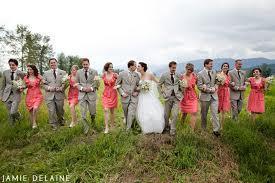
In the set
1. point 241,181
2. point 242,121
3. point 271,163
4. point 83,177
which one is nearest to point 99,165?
point 83,177

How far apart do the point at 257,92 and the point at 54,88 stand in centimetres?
717

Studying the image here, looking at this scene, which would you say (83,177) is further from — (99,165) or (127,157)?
(127,157)

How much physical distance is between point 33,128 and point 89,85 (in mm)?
2556

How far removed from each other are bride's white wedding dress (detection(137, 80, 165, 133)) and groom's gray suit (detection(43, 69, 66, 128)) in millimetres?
2945

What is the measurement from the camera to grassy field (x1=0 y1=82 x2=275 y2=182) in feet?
28.4

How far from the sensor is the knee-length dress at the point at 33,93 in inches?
467

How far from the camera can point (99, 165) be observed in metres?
8.88

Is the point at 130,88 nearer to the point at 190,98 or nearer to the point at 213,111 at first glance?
the point at 190,98

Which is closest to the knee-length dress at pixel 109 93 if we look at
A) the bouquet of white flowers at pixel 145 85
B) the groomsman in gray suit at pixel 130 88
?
the groomsman in gray suit at pixel 130 88

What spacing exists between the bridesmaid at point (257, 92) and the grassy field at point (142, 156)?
155 cm

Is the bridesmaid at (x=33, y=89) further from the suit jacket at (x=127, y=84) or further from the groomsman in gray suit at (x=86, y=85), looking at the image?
the suit jacket at (x=127, y=84)

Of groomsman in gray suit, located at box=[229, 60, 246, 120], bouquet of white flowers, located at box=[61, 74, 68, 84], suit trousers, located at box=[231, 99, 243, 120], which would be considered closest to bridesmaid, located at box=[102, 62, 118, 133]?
bouquet of white flowers, located at box=[61, 74, 68, 84]

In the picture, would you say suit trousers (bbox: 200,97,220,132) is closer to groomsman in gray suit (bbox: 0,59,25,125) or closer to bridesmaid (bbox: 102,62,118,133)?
bridesmaid (bbox: 102,62,118,133)

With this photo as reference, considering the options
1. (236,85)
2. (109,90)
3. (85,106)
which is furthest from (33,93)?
(236,85)
